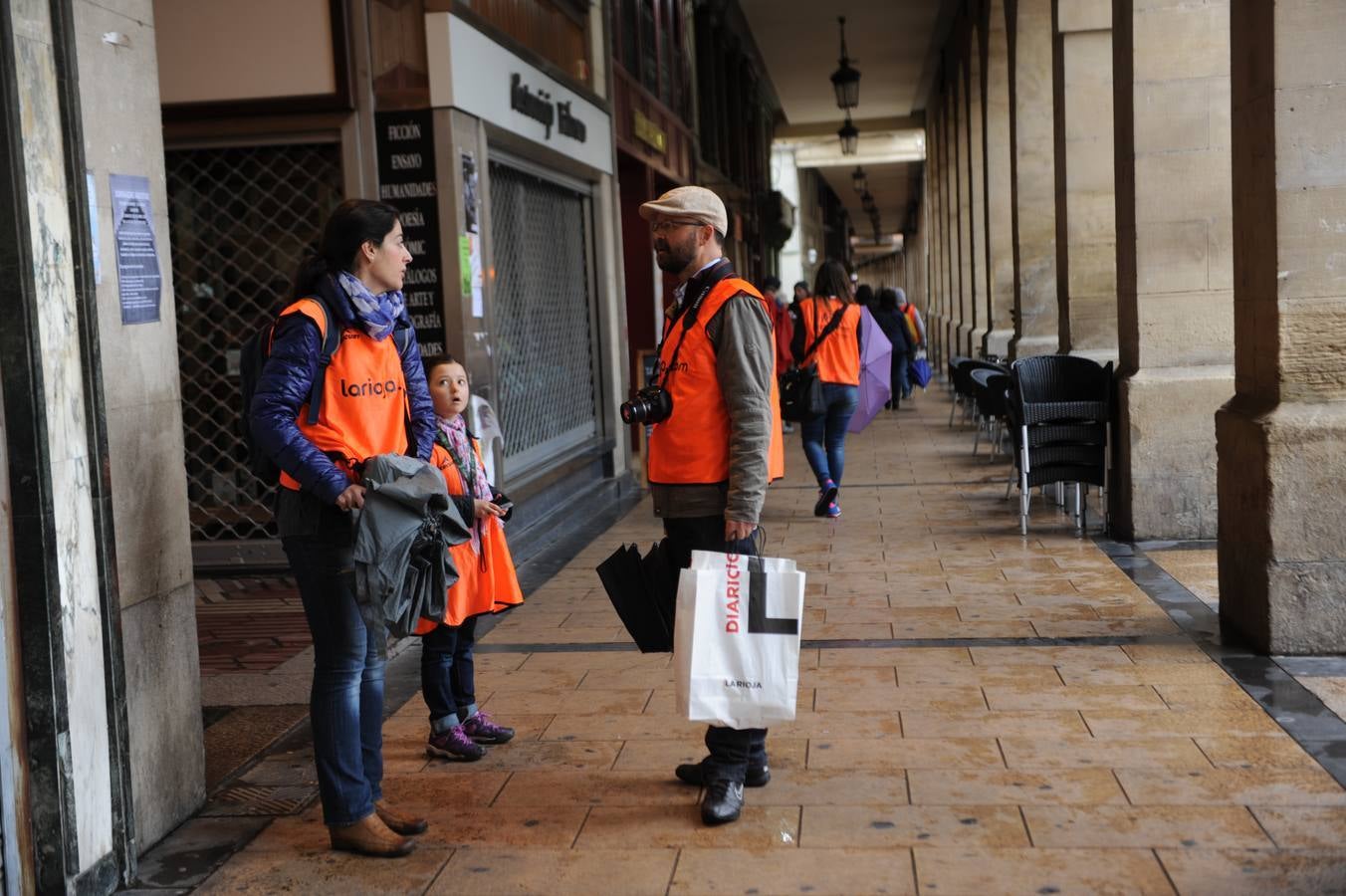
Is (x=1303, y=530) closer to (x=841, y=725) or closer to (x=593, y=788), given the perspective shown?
(x=841, y=725)

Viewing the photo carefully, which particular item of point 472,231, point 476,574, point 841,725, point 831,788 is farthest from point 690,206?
point 472,231

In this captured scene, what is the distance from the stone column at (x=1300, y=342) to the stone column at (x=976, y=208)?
12.5 metres

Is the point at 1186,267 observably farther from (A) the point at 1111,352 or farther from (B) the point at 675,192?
(B) the point at 675,192

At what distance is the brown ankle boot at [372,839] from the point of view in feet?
12.0

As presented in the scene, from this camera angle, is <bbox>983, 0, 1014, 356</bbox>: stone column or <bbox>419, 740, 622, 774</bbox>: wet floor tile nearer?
<bbox>419, 740, 622, 774</bbox>: wet floor tile

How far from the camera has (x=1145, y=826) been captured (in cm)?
360

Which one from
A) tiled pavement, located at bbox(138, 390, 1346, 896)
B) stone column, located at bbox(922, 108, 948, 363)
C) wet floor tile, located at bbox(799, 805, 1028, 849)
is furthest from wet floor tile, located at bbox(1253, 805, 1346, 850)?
stone column, located at bbox(922, 108, 948, 363)

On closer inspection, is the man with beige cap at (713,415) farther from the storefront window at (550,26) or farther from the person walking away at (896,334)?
the person walking away at (896,334)

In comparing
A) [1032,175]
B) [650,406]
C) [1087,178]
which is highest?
[1032,175]

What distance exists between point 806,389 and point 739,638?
538cm

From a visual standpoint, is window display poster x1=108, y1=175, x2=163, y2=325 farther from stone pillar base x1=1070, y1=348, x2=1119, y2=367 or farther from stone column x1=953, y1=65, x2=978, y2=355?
stone column x1=953, y1=65, x2=978, y2=355

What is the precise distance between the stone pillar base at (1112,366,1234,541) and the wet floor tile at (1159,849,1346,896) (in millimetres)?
4466

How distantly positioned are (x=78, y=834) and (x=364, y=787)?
666 mm

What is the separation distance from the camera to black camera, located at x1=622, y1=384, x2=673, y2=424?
3.88m
